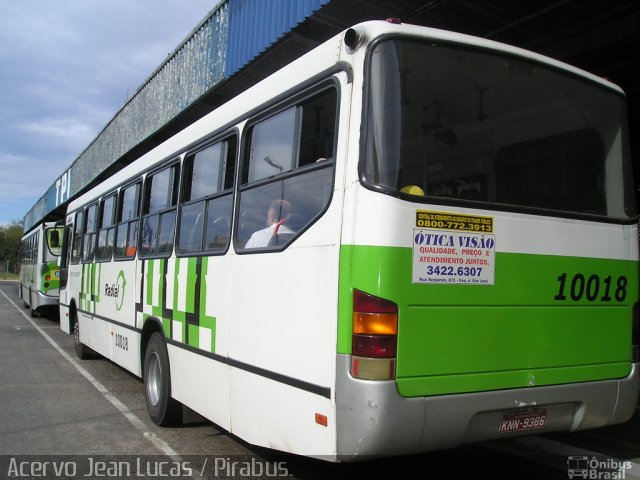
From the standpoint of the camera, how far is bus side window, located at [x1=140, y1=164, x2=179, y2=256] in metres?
5.81

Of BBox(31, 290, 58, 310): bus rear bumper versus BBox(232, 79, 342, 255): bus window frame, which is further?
BBox(31, 290, 58, 310): bus rear bumper

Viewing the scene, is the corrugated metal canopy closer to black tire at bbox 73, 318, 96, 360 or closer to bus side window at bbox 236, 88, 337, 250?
bus side window at bbox 236, 88, 337, 250

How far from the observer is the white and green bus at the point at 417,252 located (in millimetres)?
3162

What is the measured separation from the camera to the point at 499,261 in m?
3.50

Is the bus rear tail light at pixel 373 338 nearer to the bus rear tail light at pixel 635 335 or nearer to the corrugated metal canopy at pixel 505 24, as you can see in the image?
the bus rear tail light at pixel 635 335

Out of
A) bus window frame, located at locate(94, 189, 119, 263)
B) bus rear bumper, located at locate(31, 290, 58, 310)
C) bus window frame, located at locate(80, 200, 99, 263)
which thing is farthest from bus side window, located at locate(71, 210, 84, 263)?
bus rear bumper, located at locate(31, 290, 58, 310)

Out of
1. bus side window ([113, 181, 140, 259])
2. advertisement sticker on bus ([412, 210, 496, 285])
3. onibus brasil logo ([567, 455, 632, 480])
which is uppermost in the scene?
bus side window ([113, 181, 140, 259])

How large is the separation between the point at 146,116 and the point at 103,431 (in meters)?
14.2

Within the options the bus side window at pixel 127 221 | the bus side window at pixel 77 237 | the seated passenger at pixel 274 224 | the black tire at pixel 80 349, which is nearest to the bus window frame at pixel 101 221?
the bus side window at pixel 127 221

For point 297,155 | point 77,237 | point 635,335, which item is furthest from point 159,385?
point 77,237

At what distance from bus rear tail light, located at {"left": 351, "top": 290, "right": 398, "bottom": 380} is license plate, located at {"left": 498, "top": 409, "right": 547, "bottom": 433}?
90 cm

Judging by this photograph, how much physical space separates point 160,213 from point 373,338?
371 cm

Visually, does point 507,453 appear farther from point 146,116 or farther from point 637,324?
point 146,116

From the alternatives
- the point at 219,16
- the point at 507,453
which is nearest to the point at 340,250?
the point at 507,453
